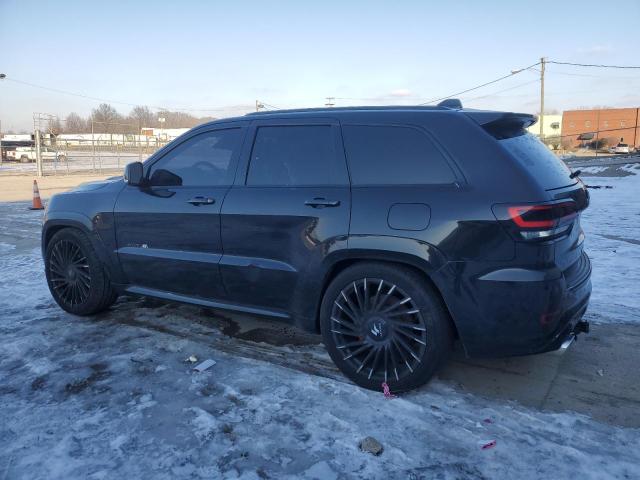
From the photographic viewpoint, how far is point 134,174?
420 centimetres

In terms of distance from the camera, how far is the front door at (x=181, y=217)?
3877mm

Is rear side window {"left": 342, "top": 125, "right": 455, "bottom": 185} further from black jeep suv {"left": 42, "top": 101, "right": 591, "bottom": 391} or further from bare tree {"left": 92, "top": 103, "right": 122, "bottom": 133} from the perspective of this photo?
bare tree {"left": 92, "top": 103, "right": 122, "bottom": 133}

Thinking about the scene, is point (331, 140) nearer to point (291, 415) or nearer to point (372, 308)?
point (372, 308)

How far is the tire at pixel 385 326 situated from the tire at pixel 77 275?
2.31 meters

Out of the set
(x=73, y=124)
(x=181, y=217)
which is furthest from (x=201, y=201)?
(x=73, y=124)

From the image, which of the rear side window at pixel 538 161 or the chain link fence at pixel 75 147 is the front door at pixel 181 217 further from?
the chain link fence at pixel 75 147

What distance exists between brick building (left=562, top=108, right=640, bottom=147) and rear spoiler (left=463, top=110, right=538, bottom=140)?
8043 cm

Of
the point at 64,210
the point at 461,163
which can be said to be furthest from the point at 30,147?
the point at 461,163

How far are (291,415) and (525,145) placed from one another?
2226 mm

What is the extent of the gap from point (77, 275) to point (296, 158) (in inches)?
98.0

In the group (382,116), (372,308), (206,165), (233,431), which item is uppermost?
(382,116)

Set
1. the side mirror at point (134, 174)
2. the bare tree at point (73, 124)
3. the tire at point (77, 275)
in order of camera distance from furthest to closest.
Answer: the bare tree at point (73, 124)
the tire at point (77, 275)
the side mirror at point (134, 174)

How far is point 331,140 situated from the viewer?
3.50 metres

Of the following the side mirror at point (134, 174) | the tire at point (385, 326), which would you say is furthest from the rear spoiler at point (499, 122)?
the side mirror at point (134, 174)
